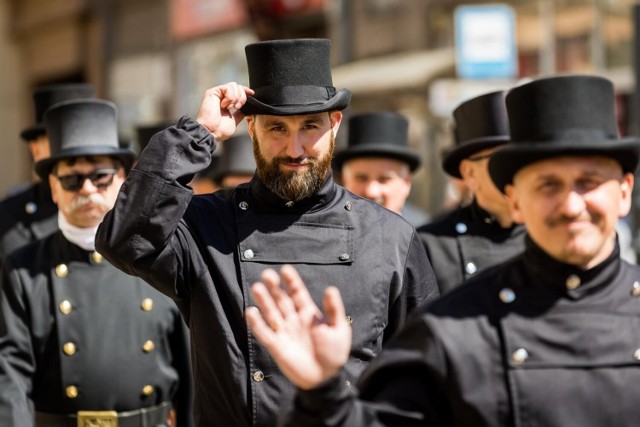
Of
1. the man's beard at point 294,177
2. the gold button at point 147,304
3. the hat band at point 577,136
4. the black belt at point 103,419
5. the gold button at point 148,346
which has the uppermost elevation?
the hat band at point 577,136

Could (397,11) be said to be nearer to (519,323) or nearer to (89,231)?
(89,231)

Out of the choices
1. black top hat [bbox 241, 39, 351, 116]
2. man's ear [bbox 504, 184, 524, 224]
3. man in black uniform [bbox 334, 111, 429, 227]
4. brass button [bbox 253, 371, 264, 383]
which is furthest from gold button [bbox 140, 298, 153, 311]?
man's ear [bbox 504, 184, 524, 224]

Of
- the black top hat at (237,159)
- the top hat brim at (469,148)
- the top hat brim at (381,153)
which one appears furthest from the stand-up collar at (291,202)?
the black top hat at (237,159)

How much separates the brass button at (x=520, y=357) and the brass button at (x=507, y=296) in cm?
17

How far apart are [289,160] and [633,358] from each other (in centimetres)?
177

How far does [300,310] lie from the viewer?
3441mm

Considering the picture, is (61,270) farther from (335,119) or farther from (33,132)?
(33,132)

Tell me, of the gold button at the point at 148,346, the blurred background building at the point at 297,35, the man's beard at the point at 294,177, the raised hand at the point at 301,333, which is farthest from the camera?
the blurred background building at the point at 297,35

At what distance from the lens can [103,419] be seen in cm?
599

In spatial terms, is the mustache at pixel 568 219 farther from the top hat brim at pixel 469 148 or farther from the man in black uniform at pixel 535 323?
the top hat brim at pixel 469 148

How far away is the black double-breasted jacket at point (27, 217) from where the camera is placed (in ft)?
25.4

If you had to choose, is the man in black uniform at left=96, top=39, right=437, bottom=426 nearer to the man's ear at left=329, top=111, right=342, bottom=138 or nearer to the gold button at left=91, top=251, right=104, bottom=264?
the man's ear at left=329, top=111, right=342, bottom=138

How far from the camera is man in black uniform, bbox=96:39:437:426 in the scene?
15.0 feet

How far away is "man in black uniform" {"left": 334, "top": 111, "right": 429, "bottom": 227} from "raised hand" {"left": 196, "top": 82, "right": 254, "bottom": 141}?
9.57 ft
